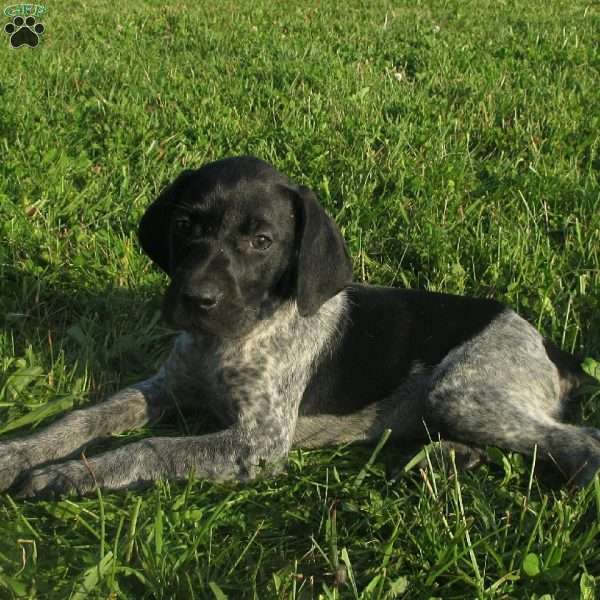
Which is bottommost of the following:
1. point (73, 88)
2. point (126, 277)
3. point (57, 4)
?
point (126, 277)

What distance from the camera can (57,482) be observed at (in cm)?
370

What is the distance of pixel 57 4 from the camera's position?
1278 centimetres

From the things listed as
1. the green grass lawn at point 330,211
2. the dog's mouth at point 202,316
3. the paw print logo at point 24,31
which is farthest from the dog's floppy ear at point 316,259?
the paw print logo at point 24,31

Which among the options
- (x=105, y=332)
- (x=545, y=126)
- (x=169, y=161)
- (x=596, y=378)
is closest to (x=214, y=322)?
(x=105, y=332)

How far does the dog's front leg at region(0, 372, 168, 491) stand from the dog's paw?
0.52 ft

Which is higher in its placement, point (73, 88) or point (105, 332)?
point (73, 88)

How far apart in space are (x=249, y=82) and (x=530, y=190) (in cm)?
343

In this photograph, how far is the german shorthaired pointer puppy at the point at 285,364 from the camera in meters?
3.96

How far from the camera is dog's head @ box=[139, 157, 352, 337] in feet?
12.9

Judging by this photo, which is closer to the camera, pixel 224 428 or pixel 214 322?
pixel 214 322

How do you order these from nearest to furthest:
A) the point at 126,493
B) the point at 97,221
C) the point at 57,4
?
the point at 126,493
the point at 97,221
the point at 57,4

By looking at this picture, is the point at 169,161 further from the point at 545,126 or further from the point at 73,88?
the point at 545,126

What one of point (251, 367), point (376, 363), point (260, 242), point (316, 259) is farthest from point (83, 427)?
point (376, 363)

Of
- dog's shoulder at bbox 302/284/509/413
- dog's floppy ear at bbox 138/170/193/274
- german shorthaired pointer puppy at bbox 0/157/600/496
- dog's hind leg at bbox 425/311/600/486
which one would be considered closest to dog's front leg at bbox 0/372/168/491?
german shorthaired pointer puppy at bbox 0/157/600/496
